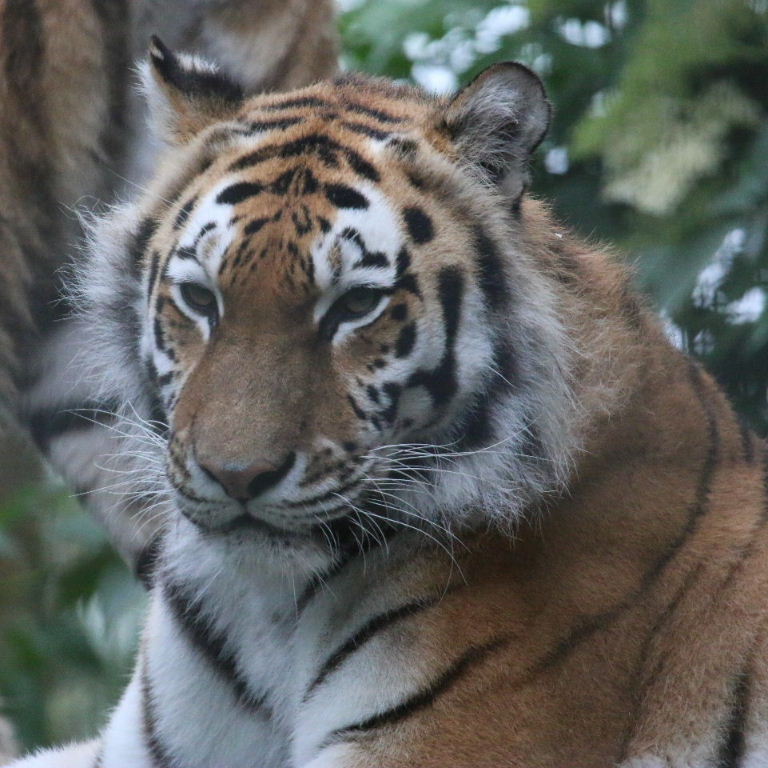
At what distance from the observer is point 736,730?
2434 mm

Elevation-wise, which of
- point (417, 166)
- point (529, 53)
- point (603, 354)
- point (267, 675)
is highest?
point (529, 53)

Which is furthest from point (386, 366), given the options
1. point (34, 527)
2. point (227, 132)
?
point (34, 527)

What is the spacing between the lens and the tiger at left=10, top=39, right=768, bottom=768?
2.21m

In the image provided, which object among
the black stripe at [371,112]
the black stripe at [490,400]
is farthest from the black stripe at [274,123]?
the black stripe at [490,400]

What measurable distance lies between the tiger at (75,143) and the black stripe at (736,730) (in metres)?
1.57

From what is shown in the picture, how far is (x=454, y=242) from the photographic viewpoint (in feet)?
7.80

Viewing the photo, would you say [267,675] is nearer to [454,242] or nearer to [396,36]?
[454,242]

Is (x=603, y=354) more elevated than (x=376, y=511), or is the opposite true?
(x=603, y=354)

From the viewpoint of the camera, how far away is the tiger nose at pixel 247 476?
2.06 m

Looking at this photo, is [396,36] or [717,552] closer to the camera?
[717,552]

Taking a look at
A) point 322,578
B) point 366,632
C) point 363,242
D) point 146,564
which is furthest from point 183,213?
point 146,564

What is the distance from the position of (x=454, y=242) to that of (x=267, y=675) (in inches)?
34.4

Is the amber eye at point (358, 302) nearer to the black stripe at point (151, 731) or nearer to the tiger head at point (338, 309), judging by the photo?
the tiger head at point (338, 309)

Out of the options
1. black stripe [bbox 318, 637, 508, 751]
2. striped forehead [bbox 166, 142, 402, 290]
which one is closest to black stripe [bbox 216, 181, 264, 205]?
striped forehead [bbox 166, 142, 402, 290]
